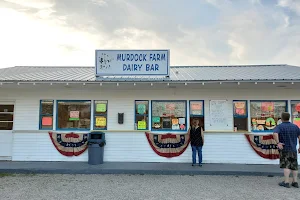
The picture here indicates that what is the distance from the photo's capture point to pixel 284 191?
200 inches

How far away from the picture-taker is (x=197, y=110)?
7867mm

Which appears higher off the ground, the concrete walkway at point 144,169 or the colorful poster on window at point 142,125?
the colorful poster on window at point 142,125

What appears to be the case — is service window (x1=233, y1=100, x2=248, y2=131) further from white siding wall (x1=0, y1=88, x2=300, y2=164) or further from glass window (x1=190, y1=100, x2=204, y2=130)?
glass window (x1=190, y1=100, x2=204, y2=130)

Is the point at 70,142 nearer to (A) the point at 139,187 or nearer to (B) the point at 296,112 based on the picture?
(A) the point at 139,187

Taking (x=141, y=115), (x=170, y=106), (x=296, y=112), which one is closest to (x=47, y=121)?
(x=141, y=115)

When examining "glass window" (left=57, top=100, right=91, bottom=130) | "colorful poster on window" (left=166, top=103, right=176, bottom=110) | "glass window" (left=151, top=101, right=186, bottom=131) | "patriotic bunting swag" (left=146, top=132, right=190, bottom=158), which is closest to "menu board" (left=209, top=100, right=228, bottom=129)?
"glass window" (left=151, top=101, right=186, bottom=131)

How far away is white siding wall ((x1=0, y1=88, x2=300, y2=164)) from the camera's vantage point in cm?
765

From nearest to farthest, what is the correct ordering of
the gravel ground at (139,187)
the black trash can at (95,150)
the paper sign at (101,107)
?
the gravel ground at (139,187) → the black trash can at (95,150) → the paper sign at (101,107)

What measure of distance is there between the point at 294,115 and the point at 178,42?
19.3ft

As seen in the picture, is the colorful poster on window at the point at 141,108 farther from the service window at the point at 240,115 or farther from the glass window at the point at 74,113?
the service window at the point at 240,115

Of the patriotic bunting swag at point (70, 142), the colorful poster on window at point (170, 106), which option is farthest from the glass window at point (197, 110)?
the patriotic bunting swag at point (70, 142)

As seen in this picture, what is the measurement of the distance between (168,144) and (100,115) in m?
2.77

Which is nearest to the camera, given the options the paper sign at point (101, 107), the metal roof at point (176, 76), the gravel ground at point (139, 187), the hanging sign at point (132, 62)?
the gravel ground at point (139, 187)

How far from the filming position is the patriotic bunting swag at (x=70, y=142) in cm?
778
